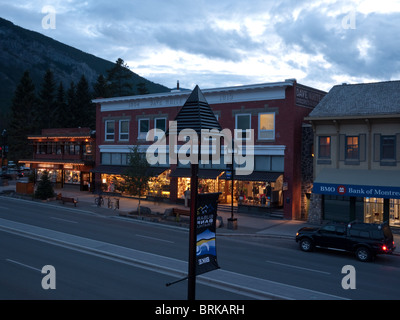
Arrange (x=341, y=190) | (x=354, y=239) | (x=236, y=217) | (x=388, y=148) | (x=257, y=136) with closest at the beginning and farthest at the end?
1. (x=354, y=239)
2. (x=341, y=190)
3. (x=388, y=148)
4. (x=236, y=217)
5. (x=257, y=136)

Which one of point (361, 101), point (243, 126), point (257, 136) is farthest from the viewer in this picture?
point (243, 126)

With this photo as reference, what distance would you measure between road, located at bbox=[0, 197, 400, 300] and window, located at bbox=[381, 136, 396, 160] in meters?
8.08

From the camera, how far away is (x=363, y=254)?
19.0 m

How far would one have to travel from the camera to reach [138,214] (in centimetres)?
3031

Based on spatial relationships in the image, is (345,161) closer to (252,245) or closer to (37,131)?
(252,245)

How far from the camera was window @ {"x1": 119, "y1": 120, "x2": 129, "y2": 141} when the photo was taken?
1636 inches

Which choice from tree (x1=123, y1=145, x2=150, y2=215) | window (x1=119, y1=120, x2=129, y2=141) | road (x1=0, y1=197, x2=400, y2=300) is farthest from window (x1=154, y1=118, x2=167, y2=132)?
road (x1=0, y1=197, x2=400, y2=300)

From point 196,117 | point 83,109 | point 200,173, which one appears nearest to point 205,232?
point 196,117

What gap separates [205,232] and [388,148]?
21880mm

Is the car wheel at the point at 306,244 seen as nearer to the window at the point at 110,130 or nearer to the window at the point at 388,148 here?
the window at the point at 388,148

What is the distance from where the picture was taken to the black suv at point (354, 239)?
18812 mm

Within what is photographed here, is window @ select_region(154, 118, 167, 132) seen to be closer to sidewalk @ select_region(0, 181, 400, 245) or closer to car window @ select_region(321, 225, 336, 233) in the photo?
sidewalk @ select_region(0, 181, 400, 245)

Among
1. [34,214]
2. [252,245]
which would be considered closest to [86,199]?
[34,214]

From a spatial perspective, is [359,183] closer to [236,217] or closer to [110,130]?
[236,217]
